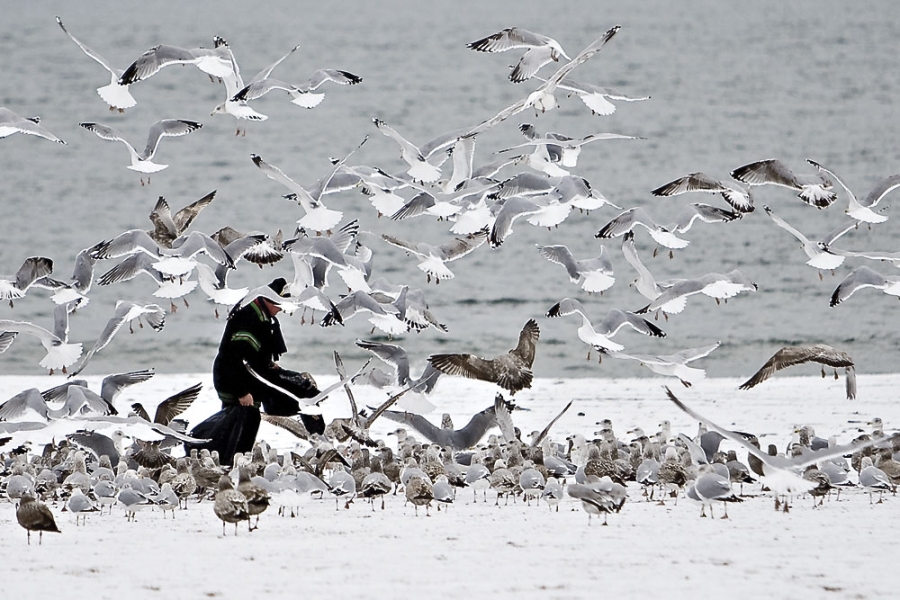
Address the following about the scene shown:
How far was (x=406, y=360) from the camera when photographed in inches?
440

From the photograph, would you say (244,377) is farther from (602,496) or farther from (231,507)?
(602,496)

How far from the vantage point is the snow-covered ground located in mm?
6246

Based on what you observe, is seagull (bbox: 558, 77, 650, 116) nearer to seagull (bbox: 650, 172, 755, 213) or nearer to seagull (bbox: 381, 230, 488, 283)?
seagull (bbox: 650, 172, 755, 213)

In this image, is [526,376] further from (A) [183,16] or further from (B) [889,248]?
(A) [183,16]

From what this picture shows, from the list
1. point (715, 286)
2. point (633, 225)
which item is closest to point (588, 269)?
point (633, 225)

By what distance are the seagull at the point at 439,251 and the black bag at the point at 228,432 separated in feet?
7.94

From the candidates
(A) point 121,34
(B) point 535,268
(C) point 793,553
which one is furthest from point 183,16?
(C) point 793,553

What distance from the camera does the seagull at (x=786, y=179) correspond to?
452 inches

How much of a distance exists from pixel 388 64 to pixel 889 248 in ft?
71.2

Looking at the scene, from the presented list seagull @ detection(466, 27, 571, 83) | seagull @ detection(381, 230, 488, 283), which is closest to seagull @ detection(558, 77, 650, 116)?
seagull @ detection(466, 27, 571, 83)

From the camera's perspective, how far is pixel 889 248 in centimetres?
2208

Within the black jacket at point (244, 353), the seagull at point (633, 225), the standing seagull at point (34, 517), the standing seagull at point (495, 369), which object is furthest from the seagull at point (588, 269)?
the standing seagull at point (34, 517)

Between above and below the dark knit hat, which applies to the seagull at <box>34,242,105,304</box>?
above

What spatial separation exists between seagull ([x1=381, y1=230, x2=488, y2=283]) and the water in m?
3.65
